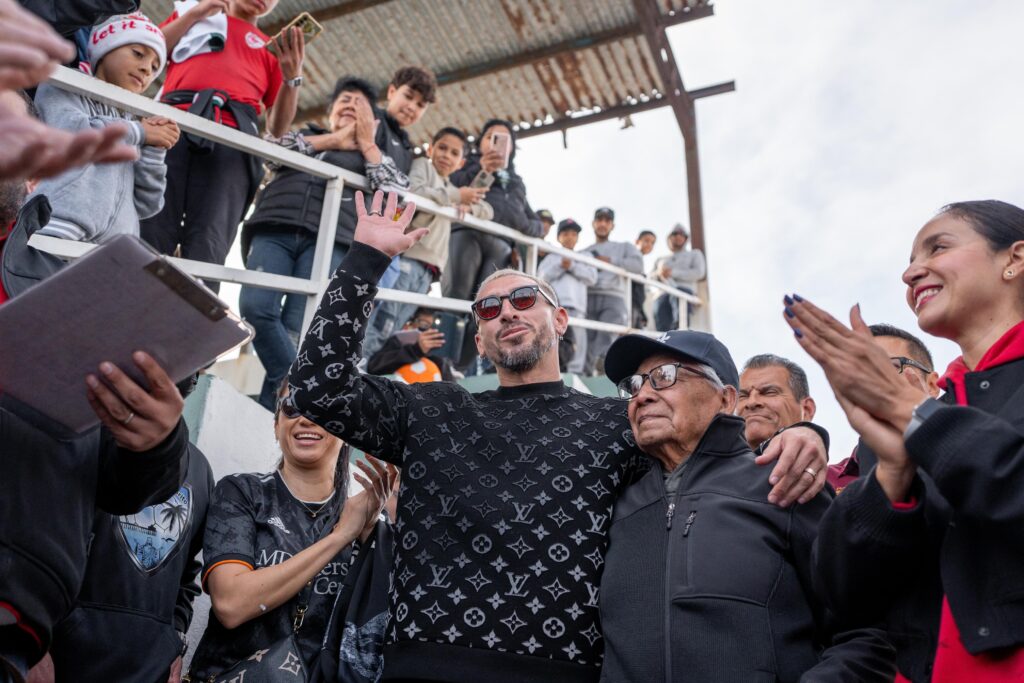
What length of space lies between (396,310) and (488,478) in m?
2.90

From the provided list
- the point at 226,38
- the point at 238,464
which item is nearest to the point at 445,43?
the point at 226,38

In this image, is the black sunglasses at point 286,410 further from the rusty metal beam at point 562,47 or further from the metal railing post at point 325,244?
the rusty metal beam at point 562,47

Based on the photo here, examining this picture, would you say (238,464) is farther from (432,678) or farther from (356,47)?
(356,47)

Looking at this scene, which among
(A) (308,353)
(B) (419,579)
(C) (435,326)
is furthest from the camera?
(C) (435,326)

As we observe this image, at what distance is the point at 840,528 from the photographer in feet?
5.89

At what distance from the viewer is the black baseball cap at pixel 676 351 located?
2492 mm

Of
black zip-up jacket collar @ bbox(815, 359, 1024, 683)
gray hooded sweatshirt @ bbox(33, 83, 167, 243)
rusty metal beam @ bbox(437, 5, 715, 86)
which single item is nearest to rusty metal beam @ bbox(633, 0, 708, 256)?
rusty metal beam @ bbox(437, 5, 715, 86)

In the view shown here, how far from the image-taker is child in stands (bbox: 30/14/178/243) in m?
2.99

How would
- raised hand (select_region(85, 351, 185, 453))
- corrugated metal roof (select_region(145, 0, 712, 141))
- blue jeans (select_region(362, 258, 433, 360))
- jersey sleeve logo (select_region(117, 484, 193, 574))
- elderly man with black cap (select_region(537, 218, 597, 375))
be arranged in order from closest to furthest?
1. raised hand (select_region(85, 351, 185, 453))
2. jersey sleeve logo (select_region(117, 484, 193, 574))
3. blue jeans (select_region(362, 258, 433, 360))
4. elderly man with black cap (select_region(537, 218, 597, 375))
5. corrugated metal roof (select_region(145, 0, 712, 141))

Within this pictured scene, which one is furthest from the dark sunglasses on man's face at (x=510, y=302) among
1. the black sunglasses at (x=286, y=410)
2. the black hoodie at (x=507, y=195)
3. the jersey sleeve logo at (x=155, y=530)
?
the black hoodie at (x=507, y=195)

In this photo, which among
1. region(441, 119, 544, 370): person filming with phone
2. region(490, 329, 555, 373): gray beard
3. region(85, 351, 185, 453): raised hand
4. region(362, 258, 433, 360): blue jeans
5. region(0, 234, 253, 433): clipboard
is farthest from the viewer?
region(441, 119, 544, 370): person filming with phone

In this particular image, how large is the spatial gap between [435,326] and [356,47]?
4.33 m

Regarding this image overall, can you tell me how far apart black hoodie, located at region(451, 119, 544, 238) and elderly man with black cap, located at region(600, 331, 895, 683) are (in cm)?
370

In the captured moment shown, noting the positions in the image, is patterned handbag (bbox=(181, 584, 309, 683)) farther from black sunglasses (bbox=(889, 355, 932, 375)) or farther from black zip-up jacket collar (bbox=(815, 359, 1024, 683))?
black sunglasses (bbox=(889, 355, 932, 375))
